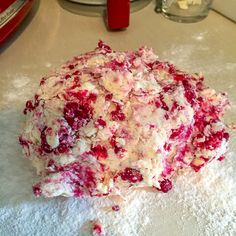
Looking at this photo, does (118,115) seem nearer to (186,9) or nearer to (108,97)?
(108,97)

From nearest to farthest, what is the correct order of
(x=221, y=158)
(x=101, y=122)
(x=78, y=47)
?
1. (x=101, y=122)
2. (x=221, y=158)
3. (x=78, y=47)

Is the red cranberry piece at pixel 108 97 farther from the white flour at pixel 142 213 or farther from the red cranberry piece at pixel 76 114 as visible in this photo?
the white flour at pixel 142 213

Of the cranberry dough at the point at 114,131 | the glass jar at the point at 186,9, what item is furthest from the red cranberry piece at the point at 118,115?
the glass jar at the point at 186,9

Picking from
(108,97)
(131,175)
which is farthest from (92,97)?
(131,175)

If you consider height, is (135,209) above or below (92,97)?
below

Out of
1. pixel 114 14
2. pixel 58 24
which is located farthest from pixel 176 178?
pixel 58 24

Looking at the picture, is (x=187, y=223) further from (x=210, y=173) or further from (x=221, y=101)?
(x=221, y=101)
